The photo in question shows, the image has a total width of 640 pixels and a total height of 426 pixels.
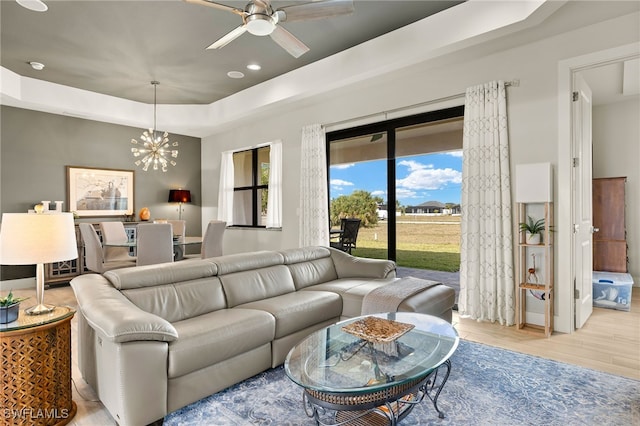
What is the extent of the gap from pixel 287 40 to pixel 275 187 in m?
3.32

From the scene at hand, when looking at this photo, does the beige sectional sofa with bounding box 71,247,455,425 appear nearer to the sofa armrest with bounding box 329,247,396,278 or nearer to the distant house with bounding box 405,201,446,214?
the sofa armrest with bounding box 329,247,396,278

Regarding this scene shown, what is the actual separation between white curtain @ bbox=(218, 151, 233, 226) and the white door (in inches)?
225

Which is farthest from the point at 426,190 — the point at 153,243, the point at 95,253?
the point at 95,253

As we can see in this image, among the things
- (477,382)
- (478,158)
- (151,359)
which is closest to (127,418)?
(151,359)

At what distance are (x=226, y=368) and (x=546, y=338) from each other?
288 cm

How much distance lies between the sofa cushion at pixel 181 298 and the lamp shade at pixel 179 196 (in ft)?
15.5

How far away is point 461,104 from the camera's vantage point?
4.10 metres

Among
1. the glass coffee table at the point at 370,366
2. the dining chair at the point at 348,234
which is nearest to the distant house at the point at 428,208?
the dining chair at the point at 348,234

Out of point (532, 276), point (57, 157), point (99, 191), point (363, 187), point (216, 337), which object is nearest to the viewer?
point (216, 337)

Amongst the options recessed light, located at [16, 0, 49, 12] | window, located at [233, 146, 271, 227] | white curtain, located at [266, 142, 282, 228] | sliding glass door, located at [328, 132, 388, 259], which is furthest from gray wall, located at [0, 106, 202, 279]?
sliding glass door, located at [328, 132, 388, 259]

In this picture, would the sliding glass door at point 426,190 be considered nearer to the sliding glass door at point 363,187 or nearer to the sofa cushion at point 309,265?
the sliding glass door at point 363,187

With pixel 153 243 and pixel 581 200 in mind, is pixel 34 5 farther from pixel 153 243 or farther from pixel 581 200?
pixel 581 200

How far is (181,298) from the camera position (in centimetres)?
274

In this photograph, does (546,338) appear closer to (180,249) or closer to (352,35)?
(352,35)
